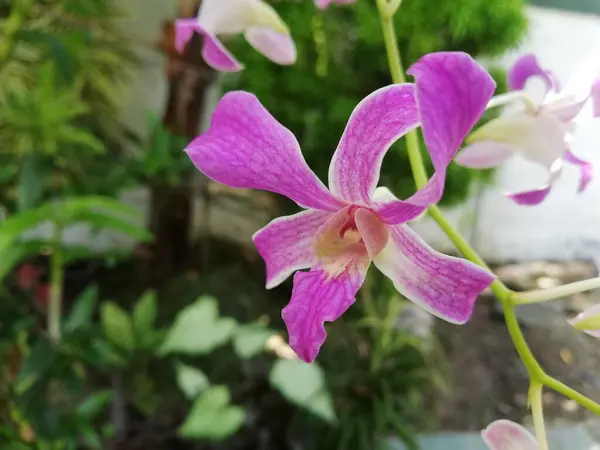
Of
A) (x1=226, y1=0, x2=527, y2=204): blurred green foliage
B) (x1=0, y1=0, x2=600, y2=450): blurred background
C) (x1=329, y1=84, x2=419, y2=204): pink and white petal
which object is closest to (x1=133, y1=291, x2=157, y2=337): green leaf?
(x1=0, y1=0, x2=600, y2=450): blurred background

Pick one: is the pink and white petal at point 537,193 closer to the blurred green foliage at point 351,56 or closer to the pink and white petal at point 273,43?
the pink and white petal at point 273,43

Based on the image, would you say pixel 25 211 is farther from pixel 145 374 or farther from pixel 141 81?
pixel 141 81

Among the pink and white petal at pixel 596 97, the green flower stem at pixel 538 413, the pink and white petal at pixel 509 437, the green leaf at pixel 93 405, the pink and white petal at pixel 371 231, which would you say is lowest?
the green leaf at pixel 93 405

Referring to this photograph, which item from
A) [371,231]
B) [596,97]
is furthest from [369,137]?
[596,97]

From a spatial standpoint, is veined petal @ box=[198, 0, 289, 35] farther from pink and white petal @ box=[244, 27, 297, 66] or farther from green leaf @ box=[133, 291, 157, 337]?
green leaf @ box=[133, 291, 157, 337]

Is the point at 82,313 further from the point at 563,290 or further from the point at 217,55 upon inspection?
the point at 563,290

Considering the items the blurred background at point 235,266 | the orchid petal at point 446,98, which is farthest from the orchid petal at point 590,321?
the blurred background at point 235,266
